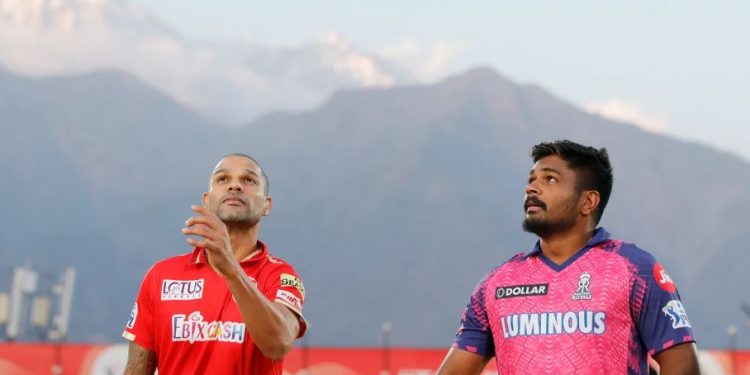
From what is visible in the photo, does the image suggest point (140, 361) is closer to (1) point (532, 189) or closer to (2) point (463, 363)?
(2) point (463, 363)

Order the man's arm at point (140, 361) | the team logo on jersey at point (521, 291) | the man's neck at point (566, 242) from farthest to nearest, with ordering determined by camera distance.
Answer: the man's arm at point (140, 361), the man's neck at point (566, 242), the team logo on jersey at point (521, 291)

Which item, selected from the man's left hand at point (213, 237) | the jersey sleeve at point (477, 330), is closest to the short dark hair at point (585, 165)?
the jersey sleeve at point (477, 330)

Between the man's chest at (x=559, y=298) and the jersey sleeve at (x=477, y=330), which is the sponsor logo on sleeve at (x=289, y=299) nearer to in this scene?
the jersey sleeve at (x=477, y=330)

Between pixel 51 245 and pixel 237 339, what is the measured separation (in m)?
188

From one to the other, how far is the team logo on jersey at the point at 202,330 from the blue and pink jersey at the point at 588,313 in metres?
1.46

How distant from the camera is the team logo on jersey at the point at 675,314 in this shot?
6.36 meters

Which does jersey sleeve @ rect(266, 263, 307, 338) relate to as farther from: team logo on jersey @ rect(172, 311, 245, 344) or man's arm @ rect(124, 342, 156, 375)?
man's arm @ rect(124, 342, 156, 375)

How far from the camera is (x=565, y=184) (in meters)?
6.82

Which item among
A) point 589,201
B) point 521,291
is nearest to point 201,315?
point 521,291

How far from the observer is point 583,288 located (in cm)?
661

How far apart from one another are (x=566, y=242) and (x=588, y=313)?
1.70ft

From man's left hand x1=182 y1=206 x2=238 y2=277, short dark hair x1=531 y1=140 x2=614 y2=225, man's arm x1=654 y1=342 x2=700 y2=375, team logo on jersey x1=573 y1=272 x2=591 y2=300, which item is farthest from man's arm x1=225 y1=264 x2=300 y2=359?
man's arm x1=654 y1=342 x2=700 y2=375

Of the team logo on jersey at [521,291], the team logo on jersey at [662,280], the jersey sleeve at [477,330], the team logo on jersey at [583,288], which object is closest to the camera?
the team logo on jersey at [662,280]

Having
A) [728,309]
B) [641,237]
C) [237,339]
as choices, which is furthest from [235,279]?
[641,237]
